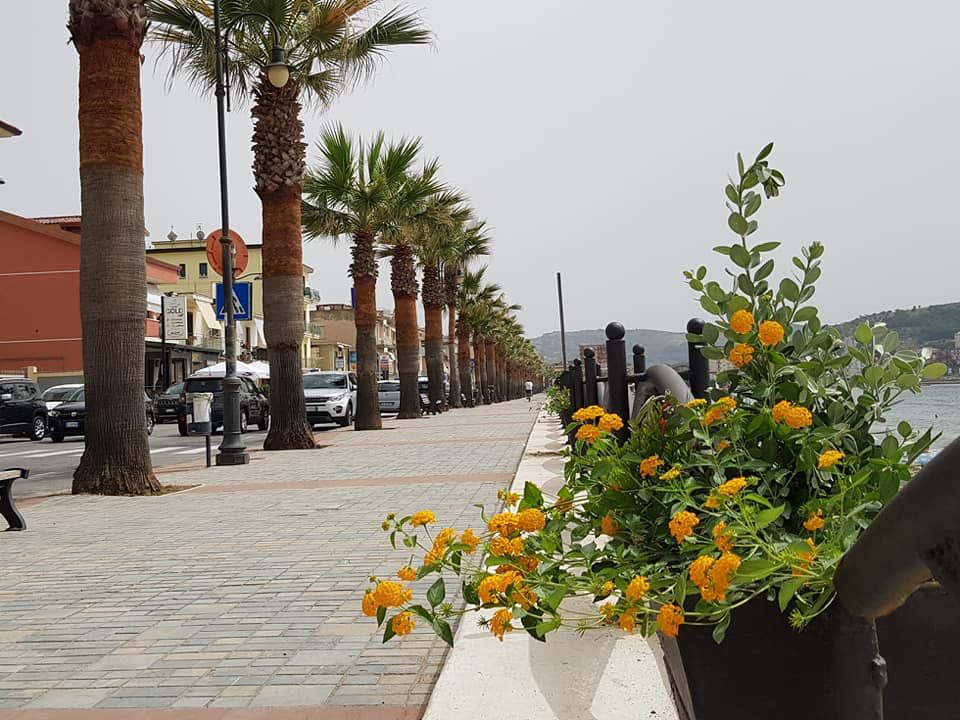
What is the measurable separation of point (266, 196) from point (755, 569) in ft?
55.3

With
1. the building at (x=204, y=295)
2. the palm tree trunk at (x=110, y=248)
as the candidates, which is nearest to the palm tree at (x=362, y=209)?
the palm tree trunk at (x=110, y=248)

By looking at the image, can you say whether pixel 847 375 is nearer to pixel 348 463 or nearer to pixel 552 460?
pixel 552 460

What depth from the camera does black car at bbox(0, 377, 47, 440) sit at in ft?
82.5

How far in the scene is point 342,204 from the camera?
26188 mm

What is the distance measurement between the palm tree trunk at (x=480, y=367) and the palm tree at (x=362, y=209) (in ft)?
125

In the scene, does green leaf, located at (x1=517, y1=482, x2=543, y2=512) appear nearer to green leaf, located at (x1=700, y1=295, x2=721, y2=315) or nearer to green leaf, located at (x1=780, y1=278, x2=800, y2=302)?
green leaf, located at (x1=700, y1=295, x2=721, y2=315)

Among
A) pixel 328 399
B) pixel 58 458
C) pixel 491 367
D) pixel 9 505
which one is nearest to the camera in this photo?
pixel 9 505

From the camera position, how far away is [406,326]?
3275 cm

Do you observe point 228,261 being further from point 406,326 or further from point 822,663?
point 406,326

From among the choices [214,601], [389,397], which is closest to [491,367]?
[389,397]

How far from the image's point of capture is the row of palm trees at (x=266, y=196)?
10.5 metres

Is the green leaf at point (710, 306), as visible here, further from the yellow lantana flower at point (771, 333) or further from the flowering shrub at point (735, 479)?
the yellow lantana flower at point (771, 333)

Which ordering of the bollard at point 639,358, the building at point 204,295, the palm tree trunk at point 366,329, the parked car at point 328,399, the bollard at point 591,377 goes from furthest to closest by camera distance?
1. the building at point 204,295
2. the parked car at point 328,399
3. the palm tree trunk at point 366,329
4. the bollard at point 591,377
5. the bollard at point 639,358

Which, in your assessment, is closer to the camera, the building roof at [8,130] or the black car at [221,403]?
the black car at [221,403]
